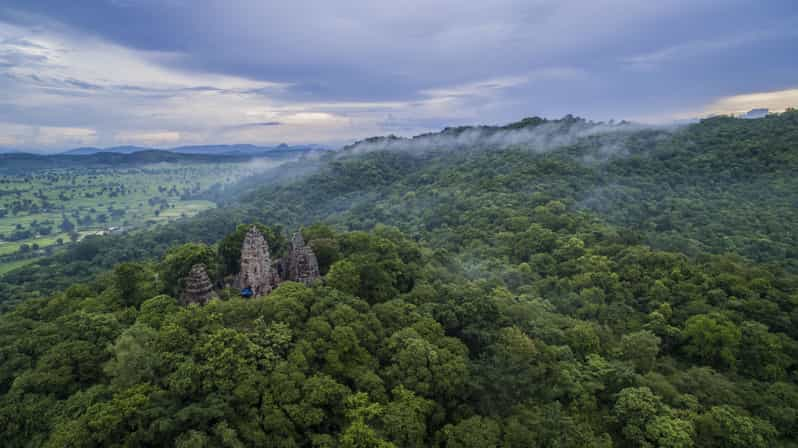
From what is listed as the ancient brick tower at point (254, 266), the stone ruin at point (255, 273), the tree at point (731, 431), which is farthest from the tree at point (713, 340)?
the ancient brick tower at point (254, 266)

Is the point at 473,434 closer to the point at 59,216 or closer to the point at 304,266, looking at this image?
the point at 304,266

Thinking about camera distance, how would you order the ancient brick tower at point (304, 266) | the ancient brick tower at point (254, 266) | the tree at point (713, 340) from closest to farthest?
the tree at point (713, 340) → the ancient brick tower at point (254, 266) → the ancient brick tower at point (304, 266)

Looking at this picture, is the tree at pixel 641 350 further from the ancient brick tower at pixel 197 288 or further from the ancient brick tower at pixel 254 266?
the ancient brick tower at pixel 197 288

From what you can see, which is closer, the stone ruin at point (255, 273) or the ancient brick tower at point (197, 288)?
the ancient brick tower at point (197, 288)

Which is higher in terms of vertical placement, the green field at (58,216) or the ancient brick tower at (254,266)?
the ancient brick tower at (254,266)

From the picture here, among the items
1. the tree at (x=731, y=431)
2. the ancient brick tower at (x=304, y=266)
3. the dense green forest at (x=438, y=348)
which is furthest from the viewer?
the ancient brick tower at (x=304, y=266)

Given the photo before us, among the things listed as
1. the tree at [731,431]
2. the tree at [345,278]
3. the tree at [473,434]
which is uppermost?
the tree at [345,278]

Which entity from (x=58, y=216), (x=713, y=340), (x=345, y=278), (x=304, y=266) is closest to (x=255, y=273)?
(x=304, y=266)

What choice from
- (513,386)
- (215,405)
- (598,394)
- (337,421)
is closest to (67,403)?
(215,405)
